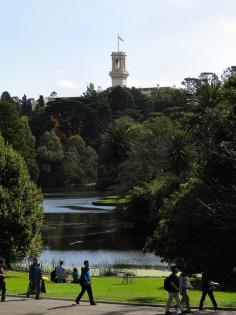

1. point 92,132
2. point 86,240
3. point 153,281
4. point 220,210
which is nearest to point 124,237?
point 86,240

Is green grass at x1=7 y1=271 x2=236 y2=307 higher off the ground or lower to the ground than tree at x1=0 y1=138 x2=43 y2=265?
lower

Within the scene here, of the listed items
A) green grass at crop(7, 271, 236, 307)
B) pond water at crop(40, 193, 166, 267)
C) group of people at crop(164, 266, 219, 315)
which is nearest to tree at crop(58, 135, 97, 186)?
pond water at crop(40, 193, 166, 267)

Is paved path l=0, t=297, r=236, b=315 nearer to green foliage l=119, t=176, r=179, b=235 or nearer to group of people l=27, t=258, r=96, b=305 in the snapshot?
group of people l=27, t=258, r=96, b=305

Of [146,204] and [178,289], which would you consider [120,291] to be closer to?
[178,289]

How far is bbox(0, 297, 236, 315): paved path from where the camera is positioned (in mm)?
21375

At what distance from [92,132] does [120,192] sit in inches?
2703

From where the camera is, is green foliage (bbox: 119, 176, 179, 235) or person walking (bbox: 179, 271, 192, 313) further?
green foliage (bbox: 119, 176, 179, 235)

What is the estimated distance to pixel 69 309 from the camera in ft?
72.4

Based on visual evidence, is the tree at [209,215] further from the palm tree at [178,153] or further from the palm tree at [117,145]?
the palm tree at [117,145]

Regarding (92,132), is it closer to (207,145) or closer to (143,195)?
(143,195)

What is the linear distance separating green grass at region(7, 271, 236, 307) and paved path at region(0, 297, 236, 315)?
5.40 ft

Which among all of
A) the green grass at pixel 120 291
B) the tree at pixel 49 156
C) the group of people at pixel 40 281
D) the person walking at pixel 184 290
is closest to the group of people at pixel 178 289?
the person walking at pixel 184 290

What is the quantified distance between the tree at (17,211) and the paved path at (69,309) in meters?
13.7

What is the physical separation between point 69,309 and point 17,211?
647 inches
